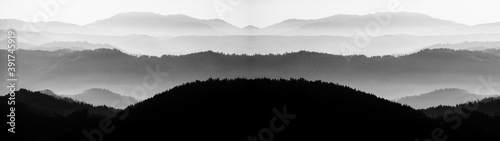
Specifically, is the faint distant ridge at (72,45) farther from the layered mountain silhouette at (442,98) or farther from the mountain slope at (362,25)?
the layered mountain silhouette at (442,98)

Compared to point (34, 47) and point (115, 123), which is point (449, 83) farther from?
point (34, 47)

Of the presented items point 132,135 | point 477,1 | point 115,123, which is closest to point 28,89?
point 115,123

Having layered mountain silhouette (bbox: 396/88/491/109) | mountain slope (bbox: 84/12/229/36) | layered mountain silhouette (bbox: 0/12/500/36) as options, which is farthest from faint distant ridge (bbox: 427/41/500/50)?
mountain slope (bbox: 84/12/229/36)

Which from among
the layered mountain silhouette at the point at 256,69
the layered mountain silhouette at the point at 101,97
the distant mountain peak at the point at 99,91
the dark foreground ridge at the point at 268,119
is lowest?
the dark foreground ridge at the point at 268,119

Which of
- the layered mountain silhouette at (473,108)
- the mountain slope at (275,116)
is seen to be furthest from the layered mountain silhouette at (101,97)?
the layered mountain silhouette at (473,108)

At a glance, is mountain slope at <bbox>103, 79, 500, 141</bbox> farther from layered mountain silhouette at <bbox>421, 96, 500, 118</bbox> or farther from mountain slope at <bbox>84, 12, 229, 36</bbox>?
mountain slope at <bbox>84, 12, 229, 36</bbox>

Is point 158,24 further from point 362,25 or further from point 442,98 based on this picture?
point 442,98
